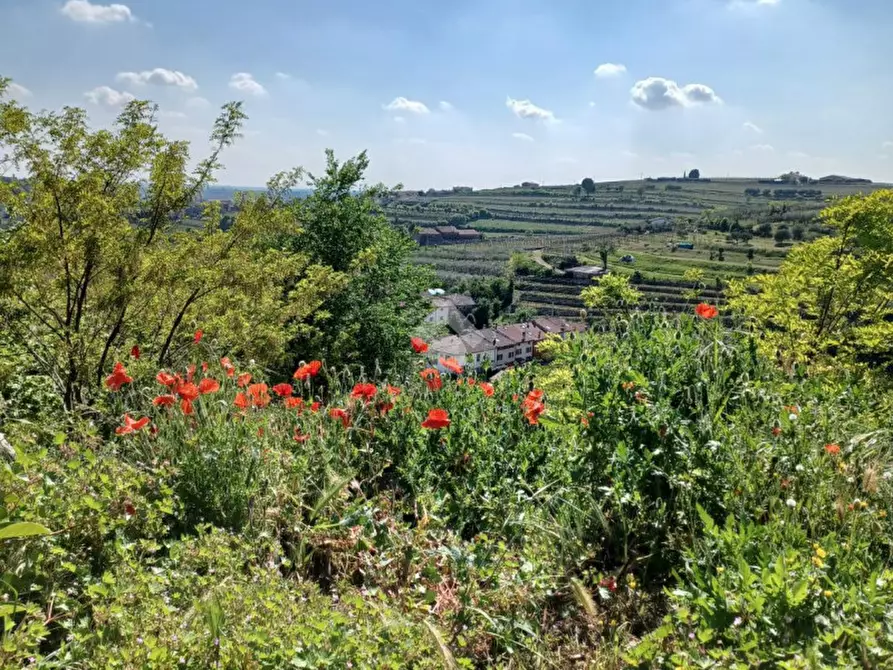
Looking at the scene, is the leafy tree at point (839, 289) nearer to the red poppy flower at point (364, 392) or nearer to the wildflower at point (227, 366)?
the red poppy flower at point (364, 392)

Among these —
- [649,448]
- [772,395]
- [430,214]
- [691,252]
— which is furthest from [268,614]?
[430,214]

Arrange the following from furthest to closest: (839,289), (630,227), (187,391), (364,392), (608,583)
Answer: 1. (630,227)
2. (839,289)
3. (364,392)
4. (187,391)
5. (608,583)

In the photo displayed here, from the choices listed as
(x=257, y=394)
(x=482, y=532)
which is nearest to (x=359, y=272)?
(x=257, y=394)

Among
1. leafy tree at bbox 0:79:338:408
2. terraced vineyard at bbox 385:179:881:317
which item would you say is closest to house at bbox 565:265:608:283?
terraced vineyard at bbox 385:179:881:317

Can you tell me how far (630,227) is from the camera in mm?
118375

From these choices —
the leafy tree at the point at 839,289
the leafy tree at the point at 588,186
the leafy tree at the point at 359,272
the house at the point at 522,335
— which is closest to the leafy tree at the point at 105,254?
the leafy tree at the point at 359,272

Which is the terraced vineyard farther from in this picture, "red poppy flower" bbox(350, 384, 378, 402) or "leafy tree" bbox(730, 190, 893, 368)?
"leafy tree" bbox(730, 190, 893, 368)

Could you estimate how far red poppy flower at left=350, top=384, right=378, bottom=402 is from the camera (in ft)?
8.62

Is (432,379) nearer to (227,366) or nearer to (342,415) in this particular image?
(342,415)

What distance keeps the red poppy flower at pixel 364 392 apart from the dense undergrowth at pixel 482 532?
0.02 m

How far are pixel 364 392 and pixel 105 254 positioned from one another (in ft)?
10.1

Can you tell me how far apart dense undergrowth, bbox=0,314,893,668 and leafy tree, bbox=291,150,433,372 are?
7811 mm

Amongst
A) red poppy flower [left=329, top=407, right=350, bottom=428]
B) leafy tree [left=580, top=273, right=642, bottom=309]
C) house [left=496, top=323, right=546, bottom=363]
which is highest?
leafy tree [left=580, top=273, right=642, bottom=309]

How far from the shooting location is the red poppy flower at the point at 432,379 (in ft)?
10.2
